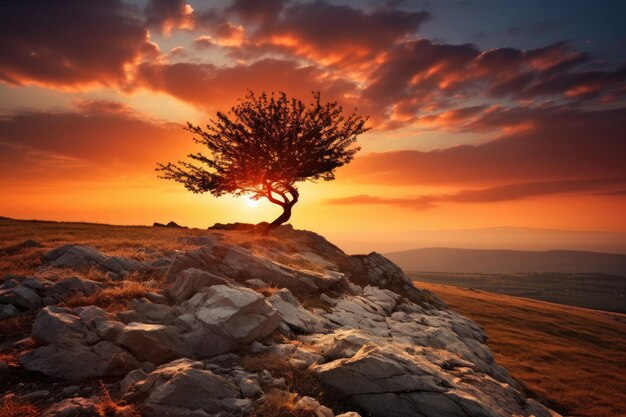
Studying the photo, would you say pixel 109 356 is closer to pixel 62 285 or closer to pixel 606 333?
pixel 62 285

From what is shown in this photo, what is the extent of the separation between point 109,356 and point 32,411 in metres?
2.07

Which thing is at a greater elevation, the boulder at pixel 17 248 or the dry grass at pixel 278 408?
the boulder at pixel 17 248

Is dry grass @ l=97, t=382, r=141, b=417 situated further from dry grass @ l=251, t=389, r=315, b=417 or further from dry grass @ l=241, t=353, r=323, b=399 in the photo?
dry grass @ l=241, t=353, r=323, b=399

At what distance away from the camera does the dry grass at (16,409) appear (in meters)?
7.18

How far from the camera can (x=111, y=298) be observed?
12.4 m

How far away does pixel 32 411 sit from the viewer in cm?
744

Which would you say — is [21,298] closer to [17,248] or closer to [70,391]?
[70,391]

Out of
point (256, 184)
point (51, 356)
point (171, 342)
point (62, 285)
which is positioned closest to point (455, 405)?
point (171, 342)

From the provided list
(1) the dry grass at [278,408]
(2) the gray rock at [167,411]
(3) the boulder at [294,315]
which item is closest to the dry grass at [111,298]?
(2) the gray rock at [167,411]

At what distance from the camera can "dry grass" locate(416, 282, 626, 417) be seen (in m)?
34.8

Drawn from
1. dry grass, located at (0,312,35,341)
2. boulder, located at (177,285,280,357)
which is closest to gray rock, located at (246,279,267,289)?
boulder, located at (177,285,280,357)

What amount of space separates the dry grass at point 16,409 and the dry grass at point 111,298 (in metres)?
4.28

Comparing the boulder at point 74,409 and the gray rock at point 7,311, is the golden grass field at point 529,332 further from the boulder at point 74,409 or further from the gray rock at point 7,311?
the boulder at point 74,409

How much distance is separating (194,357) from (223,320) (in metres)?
1.38
